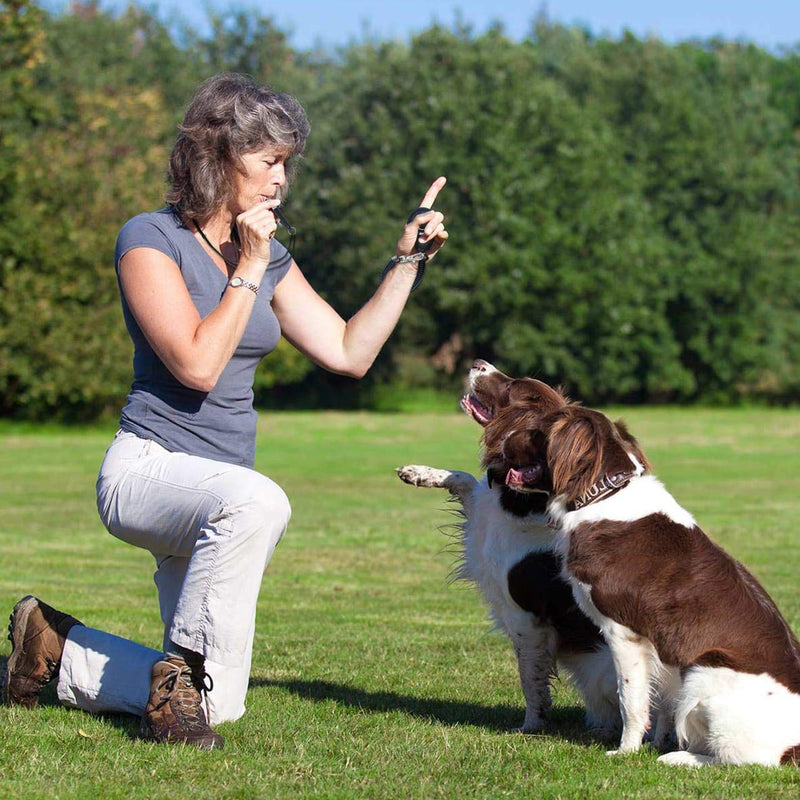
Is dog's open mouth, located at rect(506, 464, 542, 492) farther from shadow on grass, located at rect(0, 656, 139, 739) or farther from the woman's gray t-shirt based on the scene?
shadow on grass, located at rect(0, 656, 139, 739)

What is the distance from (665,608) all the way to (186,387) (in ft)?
6.81

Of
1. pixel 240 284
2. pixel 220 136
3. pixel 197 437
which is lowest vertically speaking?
pixel 197 437

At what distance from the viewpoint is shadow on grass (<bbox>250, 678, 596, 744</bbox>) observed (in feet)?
17.4

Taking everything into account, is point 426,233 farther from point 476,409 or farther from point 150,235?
point 150,235

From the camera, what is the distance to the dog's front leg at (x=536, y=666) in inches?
205

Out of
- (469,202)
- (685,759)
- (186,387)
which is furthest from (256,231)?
(469,202)

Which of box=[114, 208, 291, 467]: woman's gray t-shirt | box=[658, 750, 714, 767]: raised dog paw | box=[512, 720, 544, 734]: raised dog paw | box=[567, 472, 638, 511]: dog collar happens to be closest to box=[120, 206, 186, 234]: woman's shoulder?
box=[114, 208, 291, 467]: woman's gray t-shirt

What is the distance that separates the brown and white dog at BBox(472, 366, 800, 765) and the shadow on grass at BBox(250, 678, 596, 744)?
660 mm

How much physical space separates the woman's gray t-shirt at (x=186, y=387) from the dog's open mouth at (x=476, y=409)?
3.16 feet

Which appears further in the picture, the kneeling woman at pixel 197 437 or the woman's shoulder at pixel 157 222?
the woman's shoulder at pixel 157 222

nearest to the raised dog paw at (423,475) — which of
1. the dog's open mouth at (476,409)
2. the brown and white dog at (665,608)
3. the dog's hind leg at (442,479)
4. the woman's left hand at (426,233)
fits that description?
the dog's hind leg at (442,479)

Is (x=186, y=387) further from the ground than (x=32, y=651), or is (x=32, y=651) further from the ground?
→ (x=186, y=387)

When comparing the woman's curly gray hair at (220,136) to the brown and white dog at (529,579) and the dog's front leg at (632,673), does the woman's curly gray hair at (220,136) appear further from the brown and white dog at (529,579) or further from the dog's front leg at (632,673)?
the dog's front leg at (632,673)

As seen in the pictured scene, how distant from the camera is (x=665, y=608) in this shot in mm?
4555
